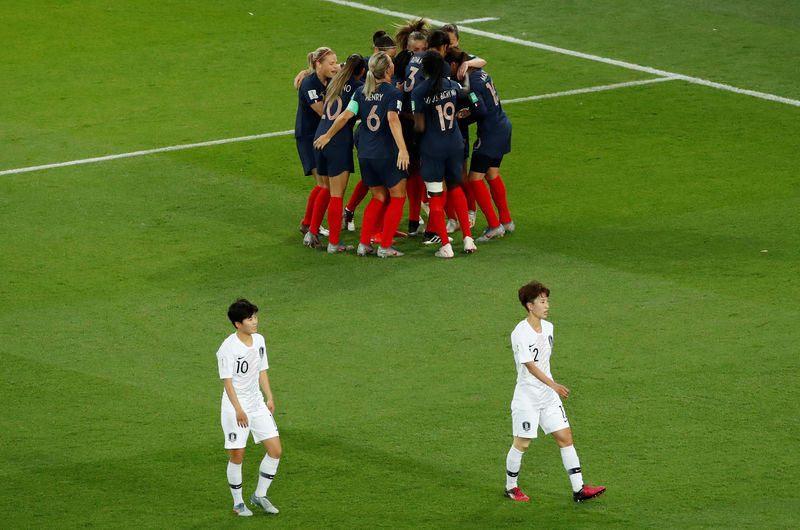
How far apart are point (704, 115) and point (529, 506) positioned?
11727 mm

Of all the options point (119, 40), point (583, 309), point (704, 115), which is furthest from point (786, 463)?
point (119, 40)

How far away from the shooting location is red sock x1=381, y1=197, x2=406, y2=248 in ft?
45.5

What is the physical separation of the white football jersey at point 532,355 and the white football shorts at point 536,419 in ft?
0.18

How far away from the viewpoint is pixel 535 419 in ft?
28.8

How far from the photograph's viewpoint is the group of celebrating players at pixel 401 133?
44.5 feet

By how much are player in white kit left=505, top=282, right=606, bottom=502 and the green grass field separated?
11.1 inches

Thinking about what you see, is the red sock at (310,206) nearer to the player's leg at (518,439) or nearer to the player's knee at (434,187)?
the player's knee at (434,187)

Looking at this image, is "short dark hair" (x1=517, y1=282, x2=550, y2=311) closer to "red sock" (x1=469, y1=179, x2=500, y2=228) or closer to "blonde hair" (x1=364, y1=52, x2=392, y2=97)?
"blonde hair" (x1=364, y1=52, x2=392, y2=97)

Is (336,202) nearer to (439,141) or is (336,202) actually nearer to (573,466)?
(439,141)

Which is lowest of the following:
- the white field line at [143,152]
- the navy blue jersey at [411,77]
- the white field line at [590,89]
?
the white field line at [143,152]

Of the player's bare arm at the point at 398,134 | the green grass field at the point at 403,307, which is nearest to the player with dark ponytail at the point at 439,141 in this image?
the player's bare arm at the point at 398,134

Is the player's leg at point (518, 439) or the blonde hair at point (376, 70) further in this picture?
the blonde hair at point (376, 70)

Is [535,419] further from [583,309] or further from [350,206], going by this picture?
[350,206]

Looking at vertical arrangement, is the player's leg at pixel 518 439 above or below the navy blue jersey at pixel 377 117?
below
